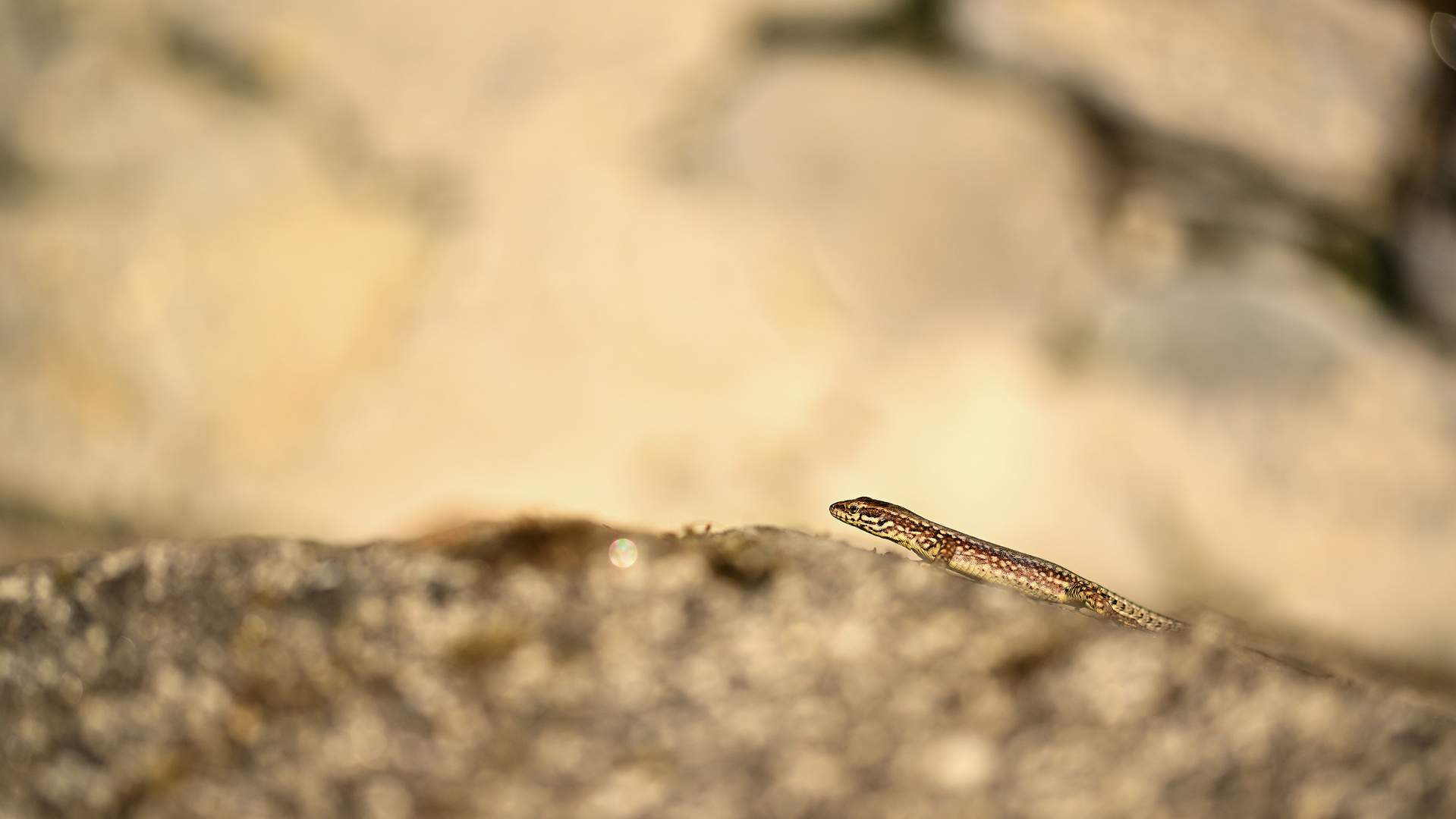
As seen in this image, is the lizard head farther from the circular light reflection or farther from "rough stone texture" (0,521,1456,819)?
the circular light reflection

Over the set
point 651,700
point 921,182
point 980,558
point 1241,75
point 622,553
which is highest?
point 1241,75

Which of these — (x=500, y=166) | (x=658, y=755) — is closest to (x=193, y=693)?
(x=658, y=755)

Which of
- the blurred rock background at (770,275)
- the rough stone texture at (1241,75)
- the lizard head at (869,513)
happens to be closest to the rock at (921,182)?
the blurred rock background at (770,275)

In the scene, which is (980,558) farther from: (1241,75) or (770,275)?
(1241,75)

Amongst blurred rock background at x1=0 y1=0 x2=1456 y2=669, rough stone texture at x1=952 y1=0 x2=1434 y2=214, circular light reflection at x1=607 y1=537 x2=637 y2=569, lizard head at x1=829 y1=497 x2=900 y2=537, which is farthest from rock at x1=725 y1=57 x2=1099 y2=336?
circular light reflection at x1=607 y1=537 x2=637 y2=569

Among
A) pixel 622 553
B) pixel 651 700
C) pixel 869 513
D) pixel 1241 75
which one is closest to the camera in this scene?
pixel 651 700

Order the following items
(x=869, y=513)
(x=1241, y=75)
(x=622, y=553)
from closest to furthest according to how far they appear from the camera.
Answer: (x=622, y=553) < (x=869, y=513) < (x=1241, y=75)

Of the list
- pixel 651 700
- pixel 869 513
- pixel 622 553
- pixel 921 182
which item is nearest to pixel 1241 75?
pixel 921 182
